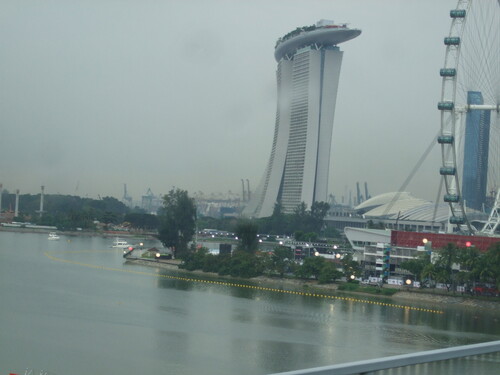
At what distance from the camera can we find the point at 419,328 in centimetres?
714

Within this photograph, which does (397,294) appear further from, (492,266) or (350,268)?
(492,266)

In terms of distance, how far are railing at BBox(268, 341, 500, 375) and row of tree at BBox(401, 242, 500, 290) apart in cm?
870

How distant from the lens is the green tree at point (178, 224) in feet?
47.9

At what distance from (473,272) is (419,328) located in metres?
2.55

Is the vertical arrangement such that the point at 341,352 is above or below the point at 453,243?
below

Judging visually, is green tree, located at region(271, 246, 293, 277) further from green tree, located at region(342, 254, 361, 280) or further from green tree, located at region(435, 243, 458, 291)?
green tree, located at region(435, 243, 458, 291)

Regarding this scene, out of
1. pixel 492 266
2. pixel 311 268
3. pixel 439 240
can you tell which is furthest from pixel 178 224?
pixel 492 266

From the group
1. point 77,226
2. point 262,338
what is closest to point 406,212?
point 77,226

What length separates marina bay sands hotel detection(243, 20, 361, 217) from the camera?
79.8 feet

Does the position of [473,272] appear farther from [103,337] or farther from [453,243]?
[103,337]

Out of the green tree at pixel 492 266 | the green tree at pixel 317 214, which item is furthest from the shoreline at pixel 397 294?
the green tree at pixel 317 214

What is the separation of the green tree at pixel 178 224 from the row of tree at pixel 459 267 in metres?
5.71

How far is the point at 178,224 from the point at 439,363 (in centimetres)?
1381

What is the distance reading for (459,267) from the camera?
990cm
